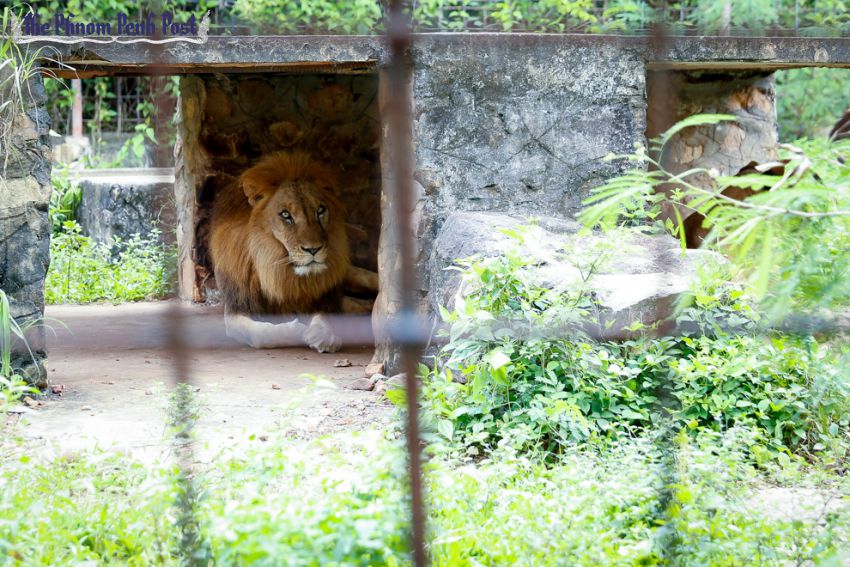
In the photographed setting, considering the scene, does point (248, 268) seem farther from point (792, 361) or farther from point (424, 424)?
point (792, 361)

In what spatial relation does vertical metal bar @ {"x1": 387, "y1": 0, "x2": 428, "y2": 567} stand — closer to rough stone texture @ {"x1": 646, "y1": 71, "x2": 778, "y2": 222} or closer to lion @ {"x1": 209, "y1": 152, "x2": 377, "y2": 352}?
lion @ {"x1": 209, "y1": 152, "x2": 377, "y2": 352}

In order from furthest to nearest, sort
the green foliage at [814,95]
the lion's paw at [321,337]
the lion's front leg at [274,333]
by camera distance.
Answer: the green foliage at [814,95] < the lion's front leg at [274,333] < the lion's paw at [321,337]

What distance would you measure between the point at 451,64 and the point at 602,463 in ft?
6.60

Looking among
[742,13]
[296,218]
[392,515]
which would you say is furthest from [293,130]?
[392,515]

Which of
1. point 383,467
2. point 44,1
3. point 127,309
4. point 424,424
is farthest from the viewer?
point 44,1

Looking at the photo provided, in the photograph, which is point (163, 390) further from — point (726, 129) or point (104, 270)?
point (726, 129)

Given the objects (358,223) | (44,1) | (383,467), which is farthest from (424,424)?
(44,1)

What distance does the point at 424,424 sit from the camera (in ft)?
9.91

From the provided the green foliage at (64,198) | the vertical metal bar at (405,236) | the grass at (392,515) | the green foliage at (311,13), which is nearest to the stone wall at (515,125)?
the grass at (392,515)

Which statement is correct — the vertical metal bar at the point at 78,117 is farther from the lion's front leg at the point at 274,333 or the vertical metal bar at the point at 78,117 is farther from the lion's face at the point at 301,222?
the lion's front leg at the point at 274,333

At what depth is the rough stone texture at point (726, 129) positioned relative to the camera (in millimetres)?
5477

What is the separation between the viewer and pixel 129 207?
7789mm

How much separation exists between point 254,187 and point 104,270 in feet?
6.16

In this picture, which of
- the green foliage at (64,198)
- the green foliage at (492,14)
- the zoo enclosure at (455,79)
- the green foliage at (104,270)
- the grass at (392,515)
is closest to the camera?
the grass at (392,515)
